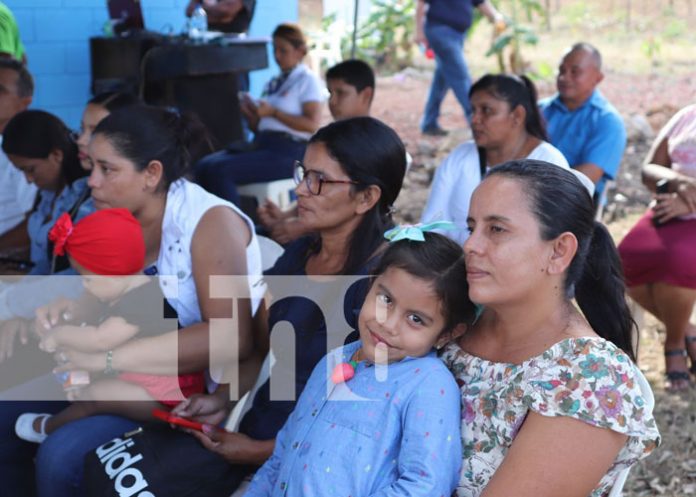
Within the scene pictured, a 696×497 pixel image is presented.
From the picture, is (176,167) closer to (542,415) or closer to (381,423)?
(381,423)

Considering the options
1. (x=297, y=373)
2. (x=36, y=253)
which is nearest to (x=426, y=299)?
(x=297, y=373)

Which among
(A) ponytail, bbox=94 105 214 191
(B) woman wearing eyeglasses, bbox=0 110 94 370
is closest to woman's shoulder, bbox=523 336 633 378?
(A) ponytail, bbox=94 105 214 191

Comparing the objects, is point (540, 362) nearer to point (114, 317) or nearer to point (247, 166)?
point (114, 317)

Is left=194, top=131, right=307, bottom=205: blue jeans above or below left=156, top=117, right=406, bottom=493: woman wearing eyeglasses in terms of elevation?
below

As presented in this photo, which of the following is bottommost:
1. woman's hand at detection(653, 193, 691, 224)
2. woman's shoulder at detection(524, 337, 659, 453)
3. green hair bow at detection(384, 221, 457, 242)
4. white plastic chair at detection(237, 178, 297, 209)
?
white plastic chair at detection(237, 178, 297, 209)

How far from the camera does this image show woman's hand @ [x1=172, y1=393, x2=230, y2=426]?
2.28m

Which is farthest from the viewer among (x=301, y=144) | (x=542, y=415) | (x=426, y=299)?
(x=301, y=144)

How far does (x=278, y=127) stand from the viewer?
5.29 m

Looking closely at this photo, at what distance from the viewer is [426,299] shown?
179cm

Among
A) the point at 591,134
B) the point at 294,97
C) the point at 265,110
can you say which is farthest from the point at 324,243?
the point at 294,97

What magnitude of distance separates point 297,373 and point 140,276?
0.55 m

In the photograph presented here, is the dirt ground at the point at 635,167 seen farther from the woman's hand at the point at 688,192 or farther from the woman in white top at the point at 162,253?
the woman in white top at the point at 162,253

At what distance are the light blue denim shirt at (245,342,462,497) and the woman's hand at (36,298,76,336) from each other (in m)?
0.92

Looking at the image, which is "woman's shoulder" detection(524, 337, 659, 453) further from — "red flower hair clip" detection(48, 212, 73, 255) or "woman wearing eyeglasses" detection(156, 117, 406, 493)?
"red flower hair clip" detection(48, 212, 73, 255)
